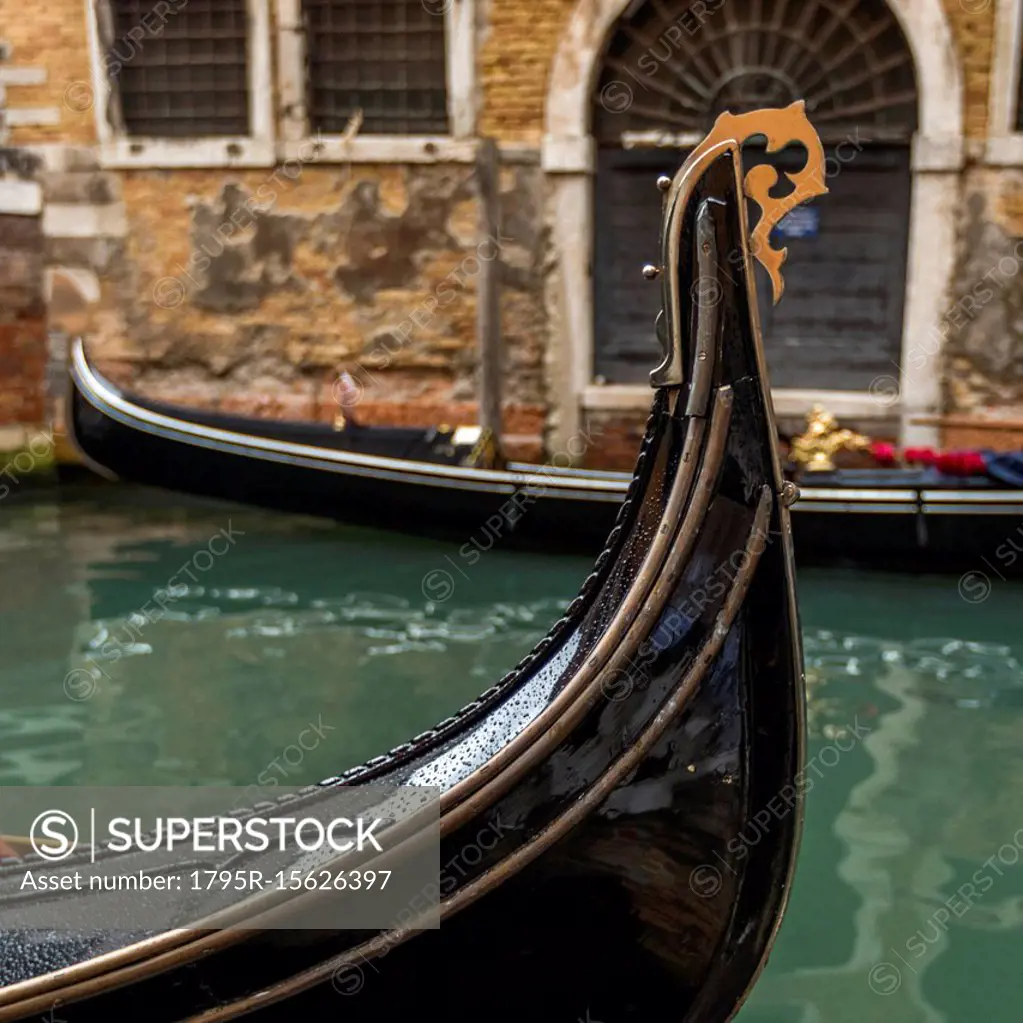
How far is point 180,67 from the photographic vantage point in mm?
4555

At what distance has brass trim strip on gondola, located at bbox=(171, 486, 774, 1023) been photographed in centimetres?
103

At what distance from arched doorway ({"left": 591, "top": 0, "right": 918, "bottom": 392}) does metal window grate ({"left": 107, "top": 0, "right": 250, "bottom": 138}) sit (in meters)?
1.33

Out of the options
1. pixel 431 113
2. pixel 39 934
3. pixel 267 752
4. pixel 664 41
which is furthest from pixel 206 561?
pixel 39 934

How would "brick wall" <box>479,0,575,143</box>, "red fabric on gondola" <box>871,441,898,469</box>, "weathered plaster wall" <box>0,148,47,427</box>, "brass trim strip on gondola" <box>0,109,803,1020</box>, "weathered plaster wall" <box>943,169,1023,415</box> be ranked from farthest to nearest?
"weathered plaster wall" <box>0,148,47,427</box>, "brick wall" <box>479,0,575,143</box>, "weathered plaster wall" <box>943,169,1023,415</box>, "red fabric on gondola" <box>871,441,898,469</box>, "brass trim strip on gondola" <box>0,109,803,1020</box>

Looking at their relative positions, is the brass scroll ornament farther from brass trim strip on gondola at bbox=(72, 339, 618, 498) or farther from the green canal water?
brass trim strip on gondola at bbox=(72, 339, 618, 498)

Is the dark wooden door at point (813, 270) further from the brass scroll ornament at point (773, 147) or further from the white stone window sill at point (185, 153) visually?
the brass scroll ornament at point (773, 147)

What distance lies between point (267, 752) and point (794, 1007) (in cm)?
119

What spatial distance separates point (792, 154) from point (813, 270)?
0.41 meters

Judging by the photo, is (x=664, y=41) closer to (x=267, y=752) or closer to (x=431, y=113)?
(x=431, y=113)

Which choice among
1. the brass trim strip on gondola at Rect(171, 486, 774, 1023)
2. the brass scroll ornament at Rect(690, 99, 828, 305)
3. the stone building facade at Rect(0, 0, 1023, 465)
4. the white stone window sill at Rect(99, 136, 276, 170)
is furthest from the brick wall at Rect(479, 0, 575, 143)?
the brass trim strip on gondola at Rect(171, 486, 774, 1023)

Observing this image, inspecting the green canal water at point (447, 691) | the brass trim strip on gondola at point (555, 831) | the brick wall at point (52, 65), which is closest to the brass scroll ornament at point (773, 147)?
the brass trim strip on gondola at point (555, 831)

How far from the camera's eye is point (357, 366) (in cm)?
462

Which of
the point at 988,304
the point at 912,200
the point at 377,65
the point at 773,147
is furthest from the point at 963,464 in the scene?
Result: the point at 773,147

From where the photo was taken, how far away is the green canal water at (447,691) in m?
1.84
